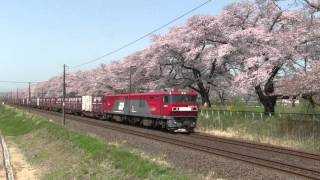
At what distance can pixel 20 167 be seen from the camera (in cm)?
2733

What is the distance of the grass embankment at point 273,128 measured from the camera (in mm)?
27547

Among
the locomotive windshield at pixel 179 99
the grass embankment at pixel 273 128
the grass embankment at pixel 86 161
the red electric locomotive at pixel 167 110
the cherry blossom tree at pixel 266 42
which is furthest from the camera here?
the cherry blossom tree at pixel 266 42

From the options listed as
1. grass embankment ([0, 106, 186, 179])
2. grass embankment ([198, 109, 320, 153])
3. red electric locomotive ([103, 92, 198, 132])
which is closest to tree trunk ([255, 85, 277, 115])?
grass embankment ([198, 109, 320, 153])

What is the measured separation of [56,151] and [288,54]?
1819 cm

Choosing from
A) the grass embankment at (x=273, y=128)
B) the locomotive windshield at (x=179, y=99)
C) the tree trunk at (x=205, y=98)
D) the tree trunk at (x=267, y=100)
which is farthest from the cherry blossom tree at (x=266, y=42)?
the tree trunk at (x=205, y=98)

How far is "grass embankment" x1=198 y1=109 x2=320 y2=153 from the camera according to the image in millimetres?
27547

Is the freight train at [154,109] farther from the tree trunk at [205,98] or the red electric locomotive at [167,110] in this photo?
the tree trunk at [205,98]

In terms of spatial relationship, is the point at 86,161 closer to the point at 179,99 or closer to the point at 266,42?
the point at 179,99

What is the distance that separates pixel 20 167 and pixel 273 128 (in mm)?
14573

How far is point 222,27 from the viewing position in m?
47.0

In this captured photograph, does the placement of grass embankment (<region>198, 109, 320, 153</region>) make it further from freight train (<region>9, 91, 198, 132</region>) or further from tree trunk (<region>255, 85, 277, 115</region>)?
tree trunk (<region>255, 85, 277, 115</region>)

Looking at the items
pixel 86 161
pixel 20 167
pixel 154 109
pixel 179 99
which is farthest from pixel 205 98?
pixel 86 161

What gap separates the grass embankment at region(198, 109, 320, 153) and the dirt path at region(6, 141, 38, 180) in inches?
512

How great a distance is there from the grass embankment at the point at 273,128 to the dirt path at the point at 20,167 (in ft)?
42.7
